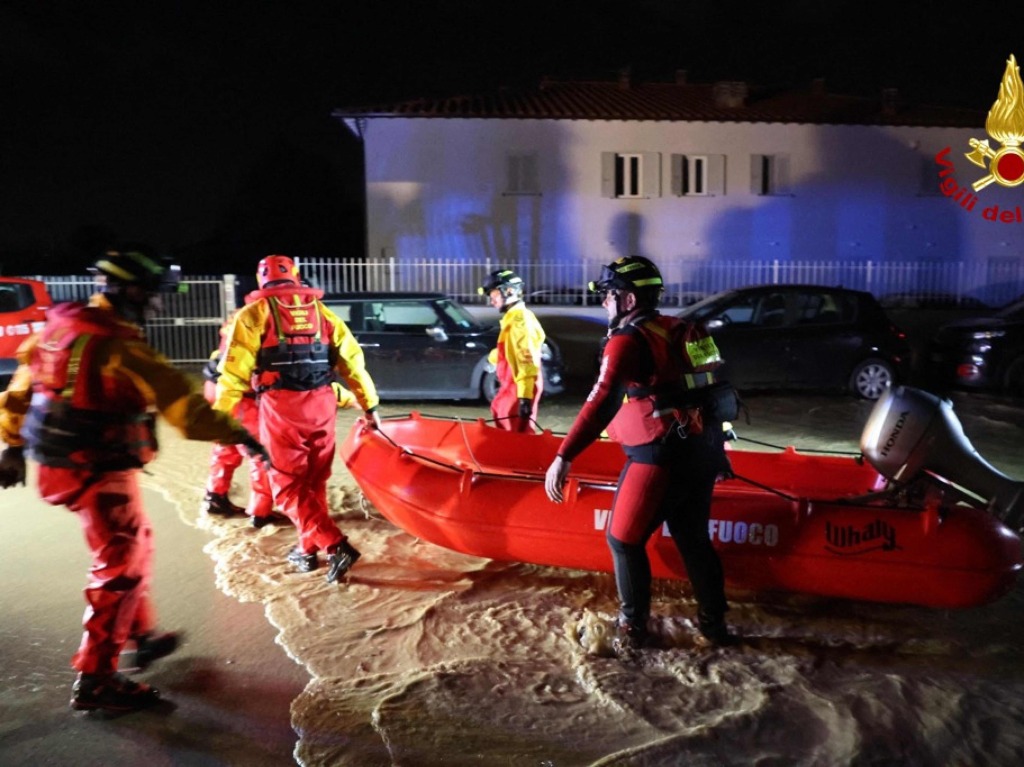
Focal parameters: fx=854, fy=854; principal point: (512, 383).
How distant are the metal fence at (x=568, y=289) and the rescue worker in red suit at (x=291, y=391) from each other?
11.3 m

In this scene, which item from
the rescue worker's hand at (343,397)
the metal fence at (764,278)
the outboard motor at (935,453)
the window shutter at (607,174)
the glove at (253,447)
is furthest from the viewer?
the window shutter at (607,174)

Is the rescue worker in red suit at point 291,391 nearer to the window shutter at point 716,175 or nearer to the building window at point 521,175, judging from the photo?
the building window at point 521,175

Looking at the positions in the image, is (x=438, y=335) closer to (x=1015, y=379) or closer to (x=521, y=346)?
(x=521, y=346)

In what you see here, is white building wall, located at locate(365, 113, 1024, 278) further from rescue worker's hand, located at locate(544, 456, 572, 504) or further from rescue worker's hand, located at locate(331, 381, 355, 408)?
rescue worker's hand, located at locate(544, 456, 572, 504)

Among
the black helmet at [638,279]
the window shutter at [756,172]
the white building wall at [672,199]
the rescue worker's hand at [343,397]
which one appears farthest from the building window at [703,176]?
the black helmet at [638,279]

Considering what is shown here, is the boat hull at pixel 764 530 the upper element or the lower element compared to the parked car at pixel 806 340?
lower

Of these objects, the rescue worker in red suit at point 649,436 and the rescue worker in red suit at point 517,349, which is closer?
the rescue worker in red suit at point 649,436

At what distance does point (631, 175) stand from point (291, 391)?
18.4 m

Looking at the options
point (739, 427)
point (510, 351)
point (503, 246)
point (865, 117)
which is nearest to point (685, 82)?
point (865, 117)

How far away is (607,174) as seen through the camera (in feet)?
70.6

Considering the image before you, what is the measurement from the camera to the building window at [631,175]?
70.6 feet

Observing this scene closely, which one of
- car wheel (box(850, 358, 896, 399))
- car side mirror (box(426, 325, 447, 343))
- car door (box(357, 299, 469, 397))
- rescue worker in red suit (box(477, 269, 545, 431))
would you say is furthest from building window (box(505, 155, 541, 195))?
rescue worker in red suit (box(477, 269, 545, 431))

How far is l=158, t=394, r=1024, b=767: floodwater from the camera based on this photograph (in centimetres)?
317

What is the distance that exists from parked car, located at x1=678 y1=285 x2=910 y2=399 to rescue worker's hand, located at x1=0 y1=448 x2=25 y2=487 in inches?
348
